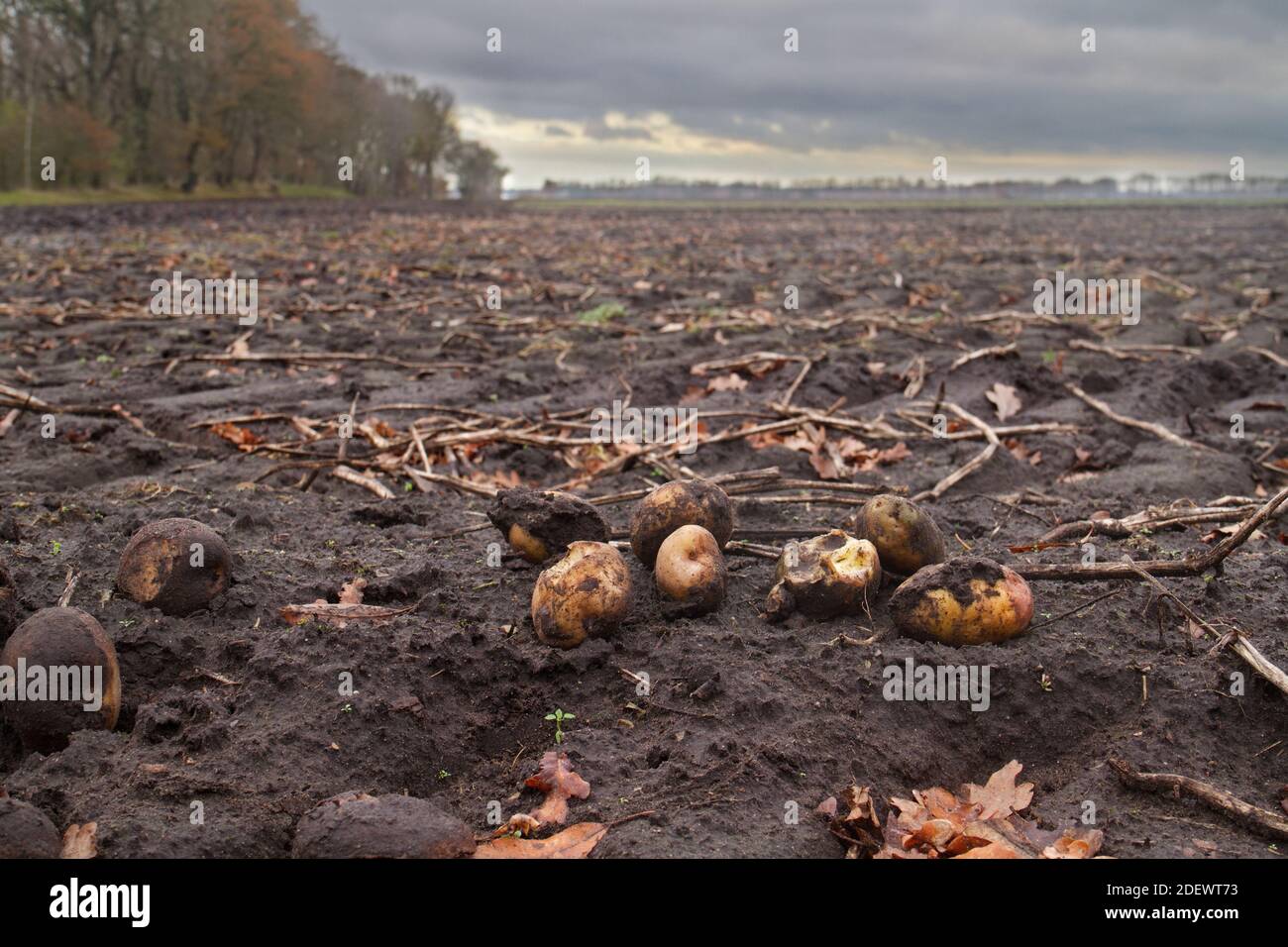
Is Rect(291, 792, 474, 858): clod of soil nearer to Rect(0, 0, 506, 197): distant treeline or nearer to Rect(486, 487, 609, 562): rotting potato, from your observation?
Rect(486, 487, 609, 562): rotting potato

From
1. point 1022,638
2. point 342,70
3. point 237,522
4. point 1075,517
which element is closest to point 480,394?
point 237,522

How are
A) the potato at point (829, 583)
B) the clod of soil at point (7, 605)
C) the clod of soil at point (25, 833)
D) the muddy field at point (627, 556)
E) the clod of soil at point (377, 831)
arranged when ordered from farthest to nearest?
the potato at point (829, 583), the clod of soil at point (7, 605), the muddy field at point (627, 556), the clod of soil at point (377, 831), the clod of soil at point (25, 833)

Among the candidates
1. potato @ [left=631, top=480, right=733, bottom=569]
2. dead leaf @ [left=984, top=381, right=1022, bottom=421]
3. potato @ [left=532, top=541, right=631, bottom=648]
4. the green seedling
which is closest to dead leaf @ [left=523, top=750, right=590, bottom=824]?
the green seedling

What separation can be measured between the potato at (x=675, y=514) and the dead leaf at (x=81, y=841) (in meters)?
2.24

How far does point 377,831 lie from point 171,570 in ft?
5.56

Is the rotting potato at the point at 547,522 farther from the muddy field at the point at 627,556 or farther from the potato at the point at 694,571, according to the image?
the potato at the point at 694,571

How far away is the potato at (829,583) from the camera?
3992 millimetres

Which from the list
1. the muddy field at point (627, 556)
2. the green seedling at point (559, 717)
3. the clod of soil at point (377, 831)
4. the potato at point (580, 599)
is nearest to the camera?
the clod of soil at point (377, 831)

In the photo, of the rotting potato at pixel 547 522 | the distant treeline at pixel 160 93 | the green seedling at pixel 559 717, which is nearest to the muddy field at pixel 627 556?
the green seedling at pixel 559 717

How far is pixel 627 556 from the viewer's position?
4.56 metres

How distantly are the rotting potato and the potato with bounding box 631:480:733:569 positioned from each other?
20cm

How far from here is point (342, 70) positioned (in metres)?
85.5

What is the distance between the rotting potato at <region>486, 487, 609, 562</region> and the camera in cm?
439

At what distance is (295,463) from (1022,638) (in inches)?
158
